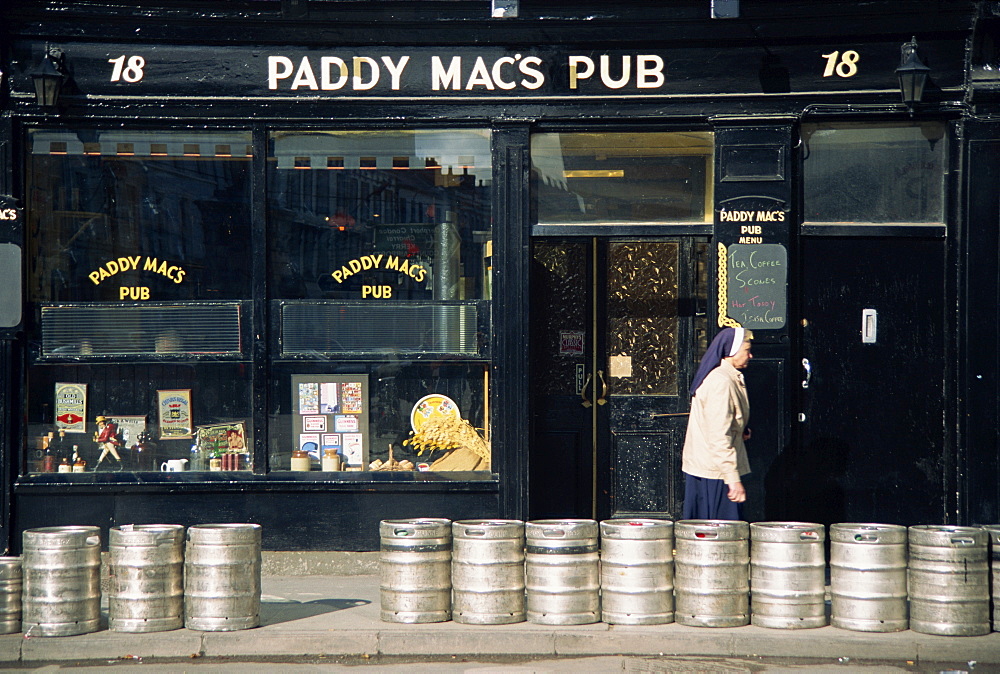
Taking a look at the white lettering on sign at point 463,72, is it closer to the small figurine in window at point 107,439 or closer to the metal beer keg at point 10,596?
the small figurine in window at point 107,439

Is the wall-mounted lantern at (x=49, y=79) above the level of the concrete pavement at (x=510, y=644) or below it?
above

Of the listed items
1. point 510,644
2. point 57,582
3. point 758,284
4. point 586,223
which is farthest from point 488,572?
point 758,284

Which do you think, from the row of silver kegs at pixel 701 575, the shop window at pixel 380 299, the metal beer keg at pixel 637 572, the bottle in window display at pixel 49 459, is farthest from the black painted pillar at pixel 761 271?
the bottle in window display at pixel 49 459

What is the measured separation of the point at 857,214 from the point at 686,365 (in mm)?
1915

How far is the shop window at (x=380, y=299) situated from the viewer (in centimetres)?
928


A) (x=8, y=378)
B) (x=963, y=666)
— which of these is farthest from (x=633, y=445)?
(x=8, y=378)

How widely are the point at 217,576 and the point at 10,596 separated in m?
1.32

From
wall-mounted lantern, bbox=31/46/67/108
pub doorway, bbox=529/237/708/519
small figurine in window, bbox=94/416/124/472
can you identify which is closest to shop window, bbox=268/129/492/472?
pub doorway, bbox=529/237/708/519

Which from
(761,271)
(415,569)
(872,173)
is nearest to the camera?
(415,569)

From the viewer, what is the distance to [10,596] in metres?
6.88

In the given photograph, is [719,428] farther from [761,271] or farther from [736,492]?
[761,271]

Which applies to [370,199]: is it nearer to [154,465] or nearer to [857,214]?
[154,465]

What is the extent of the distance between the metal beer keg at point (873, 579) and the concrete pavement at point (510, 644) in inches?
3.5

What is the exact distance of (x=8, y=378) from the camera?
9.00m
